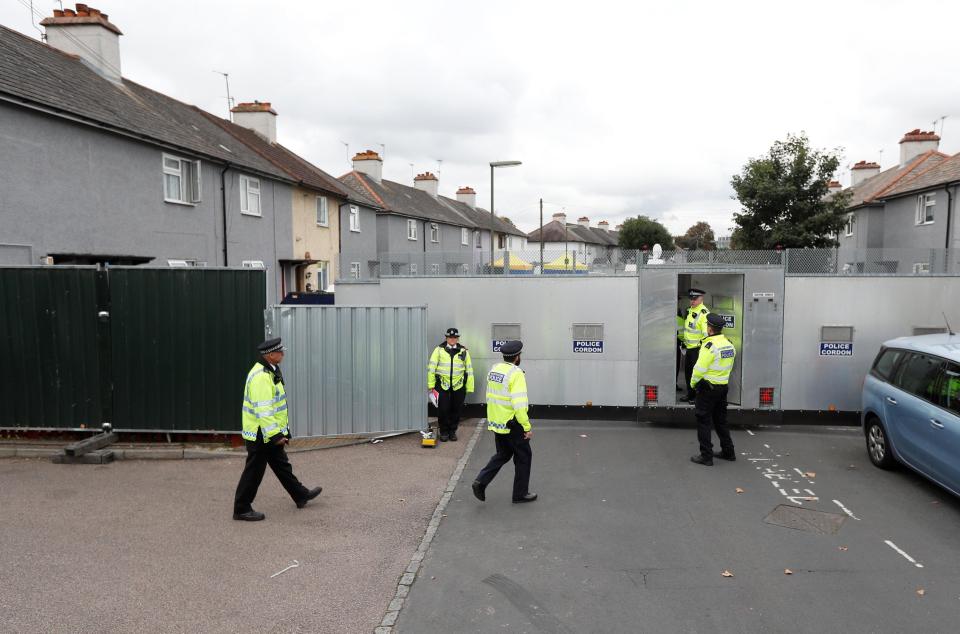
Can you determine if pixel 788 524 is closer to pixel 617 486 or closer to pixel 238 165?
pixel 617 486

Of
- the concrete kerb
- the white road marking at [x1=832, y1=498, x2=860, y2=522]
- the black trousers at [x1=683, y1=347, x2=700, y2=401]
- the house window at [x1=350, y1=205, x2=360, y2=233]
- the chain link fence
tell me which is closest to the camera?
the concrete kerb

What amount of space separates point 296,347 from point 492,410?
144 inches

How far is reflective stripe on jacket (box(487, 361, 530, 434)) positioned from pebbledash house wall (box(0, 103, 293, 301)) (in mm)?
9647

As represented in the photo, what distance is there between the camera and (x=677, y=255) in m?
12.0

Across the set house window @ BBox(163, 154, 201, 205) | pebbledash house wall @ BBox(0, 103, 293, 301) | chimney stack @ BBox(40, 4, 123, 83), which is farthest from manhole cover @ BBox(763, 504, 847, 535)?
chimney stack @ BBox(40, 4, 123, 83)

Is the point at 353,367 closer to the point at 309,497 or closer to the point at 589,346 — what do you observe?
the point at 309,497

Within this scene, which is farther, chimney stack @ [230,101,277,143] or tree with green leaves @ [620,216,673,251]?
tree with green leaves @ [620,216,673,251]

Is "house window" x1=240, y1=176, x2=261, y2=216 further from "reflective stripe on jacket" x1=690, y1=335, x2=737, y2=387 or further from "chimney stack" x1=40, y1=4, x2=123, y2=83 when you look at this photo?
"reflective stripe on jacket" x1=690, y1=335, x2=737, y2=387

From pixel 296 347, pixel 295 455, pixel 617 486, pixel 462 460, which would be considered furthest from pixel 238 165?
pixel 617 486

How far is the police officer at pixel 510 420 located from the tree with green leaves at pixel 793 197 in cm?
2051

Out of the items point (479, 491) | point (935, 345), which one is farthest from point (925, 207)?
point (479, 491)

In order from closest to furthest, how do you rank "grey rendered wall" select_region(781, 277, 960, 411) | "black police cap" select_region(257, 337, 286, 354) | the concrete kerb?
the concrete kerb
"black police cap" select_region(257, 337, 286, 354)
"grey rendered wall" select_region(781, 277, 960, 411)

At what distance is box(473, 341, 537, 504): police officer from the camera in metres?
Answer: 6.36

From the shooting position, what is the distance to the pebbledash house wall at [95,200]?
11241mm
